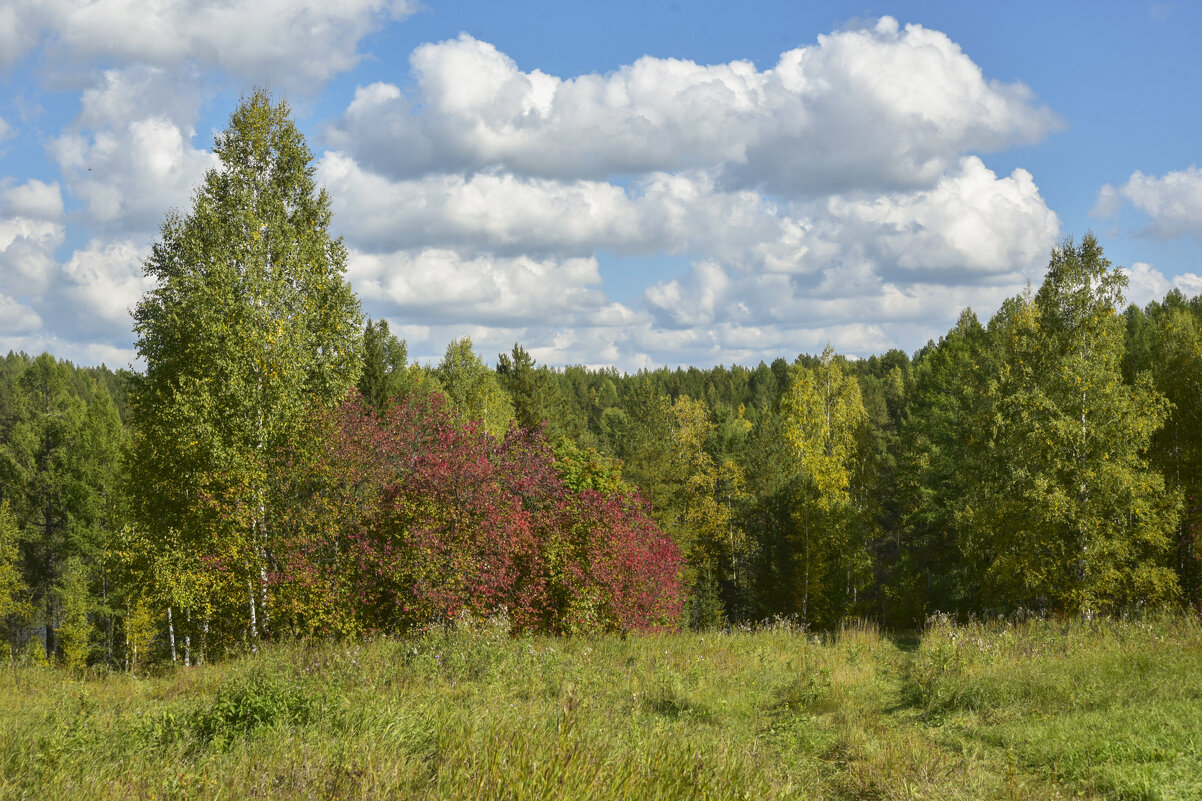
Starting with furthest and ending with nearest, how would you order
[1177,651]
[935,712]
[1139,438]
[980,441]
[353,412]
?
[980,441] < [1139,438] < [353,412] < [1177,651] < [935,712]

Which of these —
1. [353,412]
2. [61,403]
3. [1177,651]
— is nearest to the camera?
[1177,651]

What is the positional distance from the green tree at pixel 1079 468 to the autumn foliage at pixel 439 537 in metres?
11.0

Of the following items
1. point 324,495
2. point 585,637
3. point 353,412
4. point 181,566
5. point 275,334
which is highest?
point 275,334

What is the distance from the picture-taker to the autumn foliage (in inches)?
561

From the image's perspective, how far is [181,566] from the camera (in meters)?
15.7

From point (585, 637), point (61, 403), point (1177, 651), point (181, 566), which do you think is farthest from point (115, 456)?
point (1177, 651)

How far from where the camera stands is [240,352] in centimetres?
1593

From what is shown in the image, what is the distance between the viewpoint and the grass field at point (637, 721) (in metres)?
4.75

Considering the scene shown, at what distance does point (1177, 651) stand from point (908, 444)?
93.5ft

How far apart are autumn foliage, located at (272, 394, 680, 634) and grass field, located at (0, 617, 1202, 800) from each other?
6.10 feet

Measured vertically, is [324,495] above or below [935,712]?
above

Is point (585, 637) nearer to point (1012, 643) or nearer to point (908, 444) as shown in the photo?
point (1012, 643)

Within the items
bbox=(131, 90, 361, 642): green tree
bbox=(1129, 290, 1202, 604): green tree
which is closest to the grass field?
bbox=(131, 90, 361, 642): green tree

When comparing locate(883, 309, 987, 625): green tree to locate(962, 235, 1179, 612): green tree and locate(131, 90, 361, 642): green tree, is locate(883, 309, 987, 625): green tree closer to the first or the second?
locate(962, 235, 1179, 612): green tree
